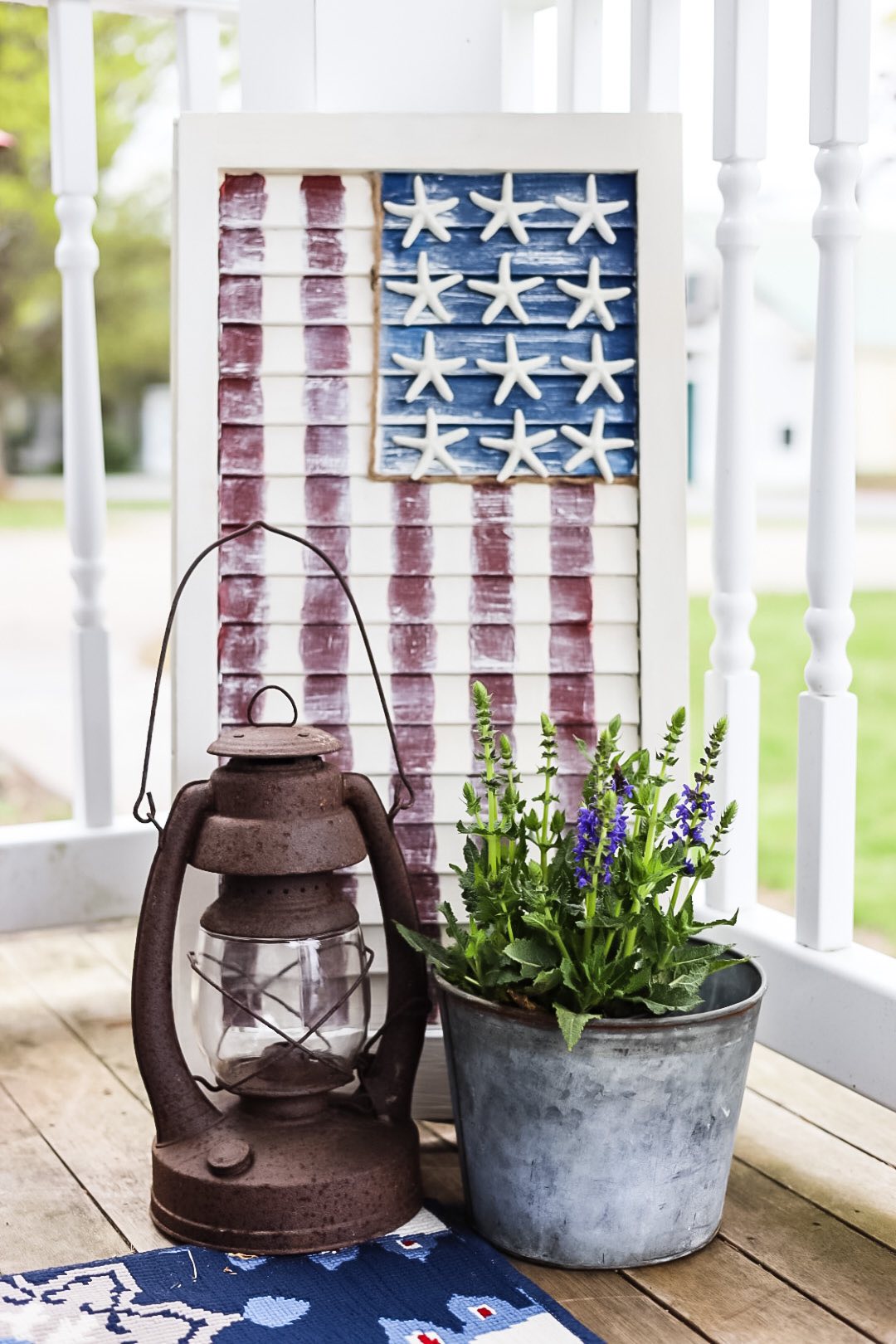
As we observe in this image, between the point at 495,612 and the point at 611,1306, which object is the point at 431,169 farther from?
the point at 611,1306

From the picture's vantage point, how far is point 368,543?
1735mm

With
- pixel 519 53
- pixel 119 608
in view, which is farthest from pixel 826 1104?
pixel 119 608

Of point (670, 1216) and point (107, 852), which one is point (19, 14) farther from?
point (670, 1216)

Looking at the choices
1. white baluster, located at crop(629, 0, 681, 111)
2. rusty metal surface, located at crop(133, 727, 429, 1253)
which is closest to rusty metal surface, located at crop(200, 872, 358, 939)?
rusty metal surface, located at crop(133, 727, 429, 1253)

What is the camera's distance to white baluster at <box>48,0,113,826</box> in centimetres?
207

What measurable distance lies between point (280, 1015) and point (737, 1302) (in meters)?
0.53

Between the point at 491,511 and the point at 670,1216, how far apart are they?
82cm

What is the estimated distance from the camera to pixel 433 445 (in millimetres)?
1720

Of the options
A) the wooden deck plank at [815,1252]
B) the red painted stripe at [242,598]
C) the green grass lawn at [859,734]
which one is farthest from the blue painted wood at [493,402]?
the green grass lawn at [859,734]

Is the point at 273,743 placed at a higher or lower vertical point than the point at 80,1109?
higher

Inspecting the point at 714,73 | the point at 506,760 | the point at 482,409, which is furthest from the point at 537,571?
the point at 714,73

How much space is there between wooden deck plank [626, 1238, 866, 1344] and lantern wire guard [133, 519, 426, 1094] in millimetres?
389

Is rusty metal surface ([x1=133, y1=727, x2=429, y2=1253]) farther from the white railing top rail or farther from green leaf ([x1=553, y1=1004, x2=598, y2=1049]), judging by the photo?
the white railing top rail

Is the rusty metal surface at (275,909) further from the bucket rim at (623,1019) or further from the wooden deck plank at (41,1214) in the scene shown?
the wooden deck plank at (41,1214)
